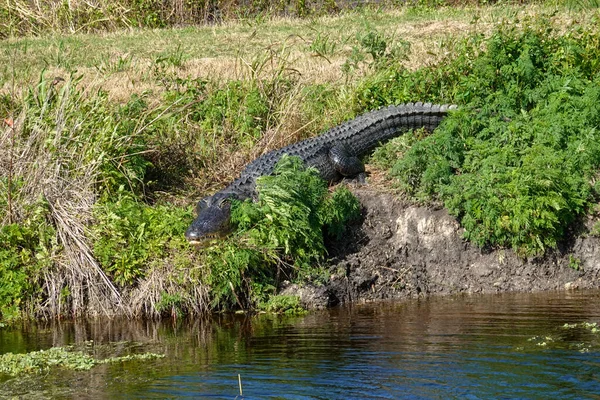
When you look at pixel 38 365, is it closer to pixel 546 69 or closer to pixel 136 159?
pixel 136 159

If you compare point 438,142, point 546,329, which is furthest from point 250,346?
point 438,142

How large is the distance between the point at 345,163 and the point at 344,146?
1.11 feet

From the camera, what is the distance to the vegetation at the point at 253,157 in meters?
8.79

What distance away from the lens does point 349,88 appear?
12.3 metres

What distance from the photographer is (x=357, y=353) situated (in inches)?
276

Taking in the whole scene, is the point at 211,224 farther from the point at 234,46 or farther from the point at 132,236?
the point at 234,46

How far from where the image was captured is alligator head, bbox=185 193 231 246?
8.87 meters

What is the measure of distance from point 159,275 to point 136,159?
210 cm

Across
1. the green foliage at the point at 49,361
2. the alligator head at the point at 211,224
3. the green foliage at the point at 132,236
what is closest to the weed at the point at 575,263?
the alligator head at the point at 211,224

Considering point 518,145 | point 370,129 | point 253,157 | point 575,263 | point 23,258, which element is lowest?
point 575,263

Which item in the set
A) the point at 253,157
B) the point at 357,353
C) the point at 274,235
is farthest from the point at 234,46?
the point at 357,353

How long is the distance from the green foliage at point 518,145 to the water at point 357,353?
77 centimetres

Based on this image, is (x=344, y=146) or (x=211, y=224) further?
(x=344, y=146)

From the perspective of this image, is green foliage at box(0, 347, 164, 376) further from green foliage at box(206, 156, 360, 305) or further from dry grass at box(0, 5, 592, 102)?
dry grass at box(0, 5, 592, 102)
